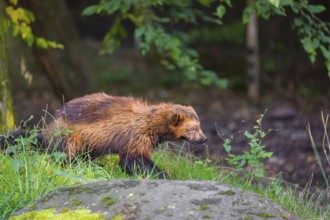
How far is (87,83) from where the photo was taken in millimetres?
12523

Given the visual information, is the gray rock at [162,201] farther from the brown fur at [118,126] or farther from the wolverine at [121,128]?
the brown fur at [118,126]

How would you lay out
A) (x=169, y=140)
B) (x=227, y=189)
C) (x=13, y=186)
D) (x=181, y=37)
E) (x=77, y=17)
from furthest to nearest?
(x=77, y=17) < (x=181, y=37) < (x=169, y=140) < (x=13, y=186) < (x=227, y=189)

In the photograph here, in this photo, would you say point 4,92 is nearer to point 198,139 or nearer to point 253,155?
point 198,139

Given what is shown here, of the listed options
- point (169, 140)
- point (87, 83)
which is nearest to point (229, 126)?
point (87, 83)

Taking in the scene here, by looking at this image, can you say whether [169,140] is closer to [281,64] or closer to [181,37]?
[181,37]

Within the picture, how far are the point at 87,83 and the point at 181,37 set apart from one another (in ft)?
11.7

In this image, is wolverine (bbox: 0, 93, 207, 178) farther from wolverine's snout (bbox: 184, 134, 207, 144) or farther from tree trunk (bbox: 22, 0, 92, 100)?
tree trunk (bbox: 22, 0, 92, 100)

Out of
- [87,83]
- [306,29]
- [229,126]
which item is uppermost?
[306,29]

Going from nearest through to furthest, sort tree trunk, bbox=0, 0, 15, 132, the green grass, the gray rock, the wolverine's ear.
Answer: the gray rock → the green grass → the wolverine's ear → tree trunk, bbox=0, 0, 15, 132

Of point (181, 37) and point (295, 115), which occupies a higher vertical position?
point (181, 37)

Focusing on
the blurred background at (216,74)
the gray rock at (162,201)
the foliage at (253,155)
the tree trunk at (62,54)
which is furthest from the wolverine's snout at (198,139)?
the blurred background at (216,74)

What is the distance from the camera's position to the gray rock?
4051 millimetres

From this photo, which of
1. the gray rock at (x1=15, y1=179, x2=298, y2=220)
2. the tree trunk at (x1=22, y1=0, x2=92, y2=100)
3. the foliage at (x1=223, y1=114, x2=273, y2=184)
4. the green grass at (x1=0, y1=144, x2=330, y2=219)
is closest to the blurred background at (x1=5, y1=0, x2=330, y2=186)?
the tree trunk at (x1=22, y1=0, x2=92, y2=100)

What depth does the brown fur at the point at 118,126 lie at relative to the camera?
604 cm
